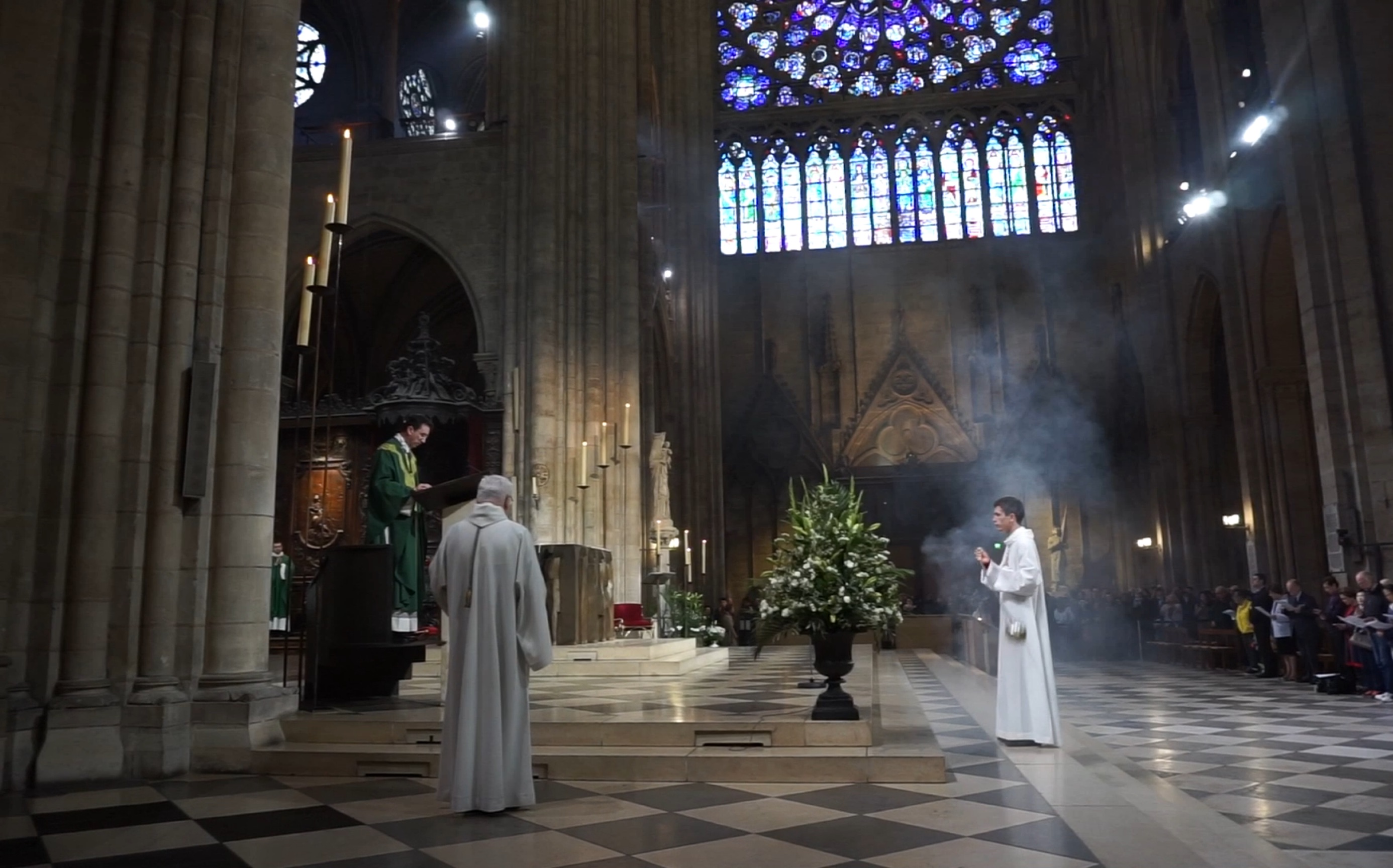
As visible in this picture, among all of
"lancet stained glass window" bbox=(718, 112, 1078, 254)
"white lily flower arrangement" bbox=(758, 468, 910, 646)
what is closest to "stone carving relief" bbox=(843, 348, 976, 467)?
"lancet stained glass window" bbox=(718, 112, 1078, 254)

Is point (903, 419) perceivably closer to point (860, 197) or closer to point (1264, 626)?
point (860, 197)

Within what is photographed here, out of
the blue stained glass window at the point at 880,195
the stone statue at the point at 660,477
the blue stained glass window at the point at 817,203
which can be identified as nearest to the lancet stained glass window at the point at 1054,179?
the blue stained glass window at the point at 880,195

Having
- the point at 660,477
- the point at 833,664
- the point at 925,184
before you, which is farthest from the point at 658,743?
the point at 925,184

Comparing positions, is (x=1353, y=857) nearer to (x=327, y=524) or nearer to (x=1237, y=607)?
(x=1237, y=607)

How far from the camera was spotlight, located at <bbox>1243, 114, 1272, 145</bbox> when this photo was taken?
17.3 metres

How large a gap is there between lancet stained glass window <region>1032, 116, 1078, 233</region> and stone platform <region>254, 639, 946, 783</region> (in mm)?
27699

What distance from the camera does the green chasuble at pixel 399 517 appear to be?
7.36 m

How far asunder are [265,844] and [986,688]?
851cm

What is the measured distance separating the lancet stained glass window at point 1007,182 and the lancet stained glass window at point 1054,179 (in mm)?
425

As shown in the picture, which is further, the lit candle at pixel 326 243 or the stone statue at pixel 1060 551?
the stone statue at pixel 1060 551

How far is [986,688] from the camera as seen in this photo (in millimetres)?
10898

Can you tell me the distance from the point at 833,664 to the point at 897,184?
2870 centimetres

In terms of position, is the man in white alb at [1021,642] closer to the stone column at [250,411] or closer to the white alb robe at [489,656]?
the white alb robe at [489,656]

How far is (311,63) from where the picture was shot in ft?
78.7
